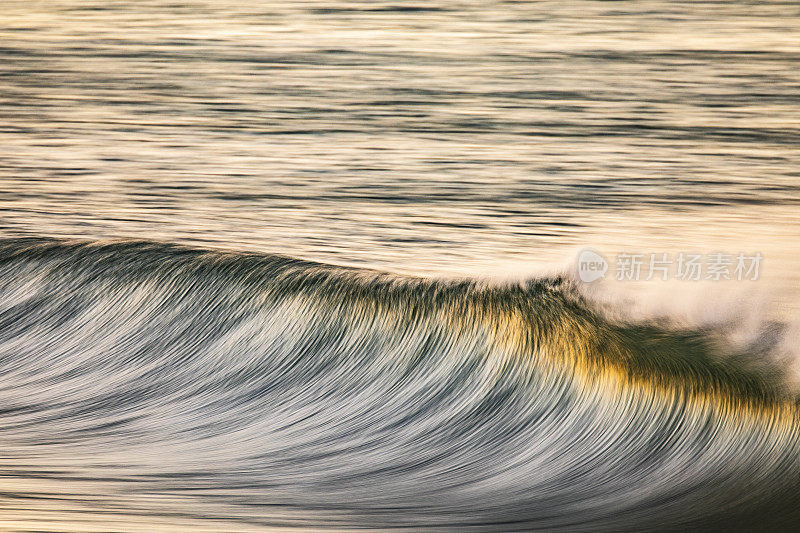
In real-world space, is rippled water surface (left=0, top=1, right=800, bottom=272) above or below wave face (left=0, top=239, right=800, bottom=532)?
above

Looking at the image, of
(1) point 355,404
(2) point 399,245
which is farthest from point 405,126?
(1) point 355,404

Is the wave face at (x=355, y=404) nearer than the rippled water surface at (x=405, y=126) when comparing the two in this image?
Yes

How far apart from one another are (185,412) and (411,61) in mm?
409

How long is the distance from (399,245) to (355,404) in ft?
0.54

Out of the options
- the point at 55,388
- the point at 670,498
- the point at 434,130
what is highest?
the point at 434,130

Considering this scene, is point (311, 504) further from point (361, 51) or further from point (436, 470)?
point (361, 51)

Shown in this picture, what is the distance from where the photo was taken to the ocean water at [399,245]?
65cm

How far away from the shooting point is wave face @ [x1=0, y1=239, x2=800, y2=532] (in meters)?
0.58

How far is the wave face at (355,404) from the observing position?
A: 0.58m

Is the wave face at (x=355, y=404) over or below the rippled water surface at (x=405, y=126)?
below

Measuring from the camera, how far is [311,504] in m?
0.58

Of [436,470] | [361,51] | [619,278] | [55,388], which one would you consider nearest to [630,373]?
[619,278]

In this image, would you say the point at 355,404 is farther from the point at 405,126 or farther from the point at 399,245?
the point at 405,126

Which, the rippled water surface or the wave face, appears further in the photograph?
the rippled water surface
